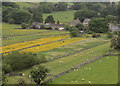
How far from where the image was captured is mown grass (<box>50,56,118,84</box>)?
3550 centimetres

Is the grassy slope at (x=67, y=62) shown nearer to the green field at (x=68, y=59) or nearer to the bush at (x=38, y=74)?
the green field at (x=68, y=59)

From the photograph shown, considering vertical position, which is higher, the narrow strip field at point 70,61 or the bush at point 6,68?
the bush at point 6,68

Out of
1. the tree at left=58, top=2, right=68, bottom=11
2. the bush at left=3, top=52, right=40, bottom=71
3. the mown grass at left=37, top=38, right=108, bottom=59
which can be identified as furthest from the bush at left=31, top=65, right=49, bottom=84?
the tree at left=58, top=2, right=68, bottom=11

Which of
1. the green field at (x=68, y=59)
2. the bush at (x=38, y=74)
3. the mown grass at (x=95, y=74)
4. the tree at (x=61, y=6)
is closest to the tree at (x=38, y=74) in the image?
the bush at (x=38, y=74)

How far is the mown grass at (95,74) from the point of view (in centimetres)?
3550

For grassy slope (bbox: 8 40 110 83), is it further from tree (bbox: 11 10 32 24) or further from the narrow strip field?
tree (bbox: 11 10 32 24)

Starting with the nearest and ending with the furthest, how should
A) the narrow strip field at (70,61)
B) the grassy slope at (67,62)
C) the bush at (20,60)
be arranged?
the grassy slope at (67,62) → the bush at (20,60) → the narrow strip field at (70,61)

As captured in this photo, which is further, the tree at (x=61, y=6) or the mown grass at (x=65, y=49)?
the tree at (x=61, y=6)

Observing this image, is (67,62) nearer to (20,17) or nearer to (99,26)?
(99,26)

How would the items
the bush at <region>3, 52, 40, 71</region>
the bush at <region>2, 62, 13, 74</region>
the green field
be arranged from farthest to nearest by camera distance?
the bush at <region>3, 52, 40, 71</region> → the green field → the bush at <region>2, 62, 13, 74</region>

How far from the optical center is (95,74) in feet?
129

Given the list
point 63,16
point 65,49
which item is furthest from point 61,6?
point 65,49

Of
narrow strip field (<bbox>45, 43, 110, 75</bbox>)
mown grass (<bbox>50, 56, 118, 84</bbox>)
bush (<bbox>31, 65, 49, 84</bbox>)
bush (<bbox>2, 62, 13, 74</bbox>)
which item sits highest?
bush (<bbox>31, 65, 49, 84</bbox>)

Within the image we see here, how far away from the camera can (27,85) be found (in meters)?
34.5
